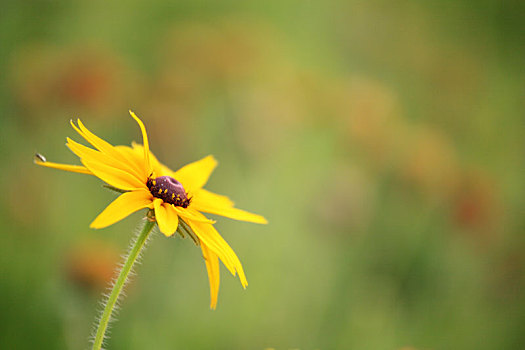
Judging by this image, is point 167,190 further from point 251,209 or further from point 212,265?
point 251,209

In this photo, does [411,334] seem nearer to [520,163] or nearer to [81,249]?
[81,249]

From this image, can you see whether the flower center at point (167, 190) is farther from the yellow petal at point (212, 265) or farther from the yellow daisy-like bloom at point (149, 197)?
the yellow petal at point (212, 265)

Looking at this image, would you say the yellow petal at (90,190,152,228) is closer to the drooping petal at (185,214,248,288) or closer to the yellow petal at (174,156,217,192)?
the drooping petal at (185,214,248,288)

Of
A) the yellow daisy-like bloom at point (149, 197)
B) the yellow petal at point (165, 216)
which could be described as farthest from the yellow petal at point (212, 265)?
the yellow petal at point (165, 216)

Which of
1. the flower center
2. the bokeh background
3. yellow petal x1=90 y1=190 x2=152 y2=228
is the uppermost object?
the flower center

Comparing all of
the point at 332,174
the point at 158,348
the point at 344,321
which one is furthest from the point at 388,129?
the point at 158,348

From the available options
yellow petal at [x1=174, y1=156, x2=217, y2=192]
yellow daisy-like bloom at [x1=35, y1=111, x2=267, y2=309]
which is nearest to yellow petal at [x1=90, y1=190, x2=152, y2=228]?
yellow daisy-like bloom at [x1=35, y1=111, x2=267, y2=309]
